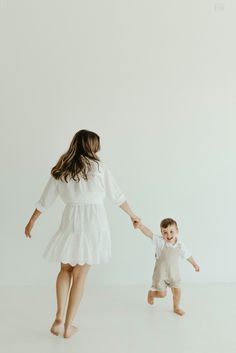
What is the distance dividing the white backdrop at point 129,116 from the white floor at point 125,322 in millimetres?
250

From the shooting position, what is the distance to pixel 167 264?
2.68m

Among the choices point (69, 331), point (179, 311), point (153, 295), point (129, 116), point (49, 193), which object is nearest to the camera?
point (69, 331)

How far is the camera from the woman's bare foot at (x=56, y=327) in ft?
7.48

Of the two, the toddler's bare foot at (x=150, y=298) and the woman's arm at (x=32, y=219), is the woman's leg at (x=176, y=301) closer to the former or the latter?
the toddler's bare foot at (x=150, y=298)

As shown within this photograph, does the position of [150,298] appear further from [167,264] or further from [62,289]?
[62,289]

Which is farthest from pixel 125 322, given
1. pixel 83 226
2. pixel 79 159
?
pixel 79 159

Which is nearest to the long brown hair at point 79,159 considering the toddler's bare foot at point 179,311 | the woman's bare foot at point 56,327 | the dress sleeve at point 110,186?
the dress sleeve at point 110,186

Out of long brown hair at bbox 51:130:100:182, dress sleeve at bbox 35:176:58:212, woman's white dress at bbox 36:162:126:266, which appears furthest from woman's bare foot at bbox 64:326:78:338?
long brown hair at bbox 51:130:100:182

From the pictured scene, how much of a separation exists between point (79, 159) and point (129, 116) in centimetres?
99

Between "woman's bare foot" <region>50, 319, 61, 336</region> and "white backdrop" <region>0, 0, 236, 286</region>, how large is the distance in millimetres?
872

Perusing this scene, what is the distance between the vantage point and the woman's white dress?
2.25 metres

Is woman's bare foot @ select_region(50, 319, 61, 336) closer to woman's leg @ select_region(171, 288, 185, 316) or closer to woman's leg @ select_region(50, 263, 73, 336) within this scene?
woman's leg @ select_region(50, 263, 73, 336)

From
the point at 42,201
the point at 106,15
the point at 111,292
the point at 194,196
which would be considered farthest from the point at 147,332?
the point at 106,15

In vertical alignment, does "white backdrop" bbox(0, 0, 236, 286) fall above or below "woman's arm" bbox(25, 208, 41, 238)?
above
